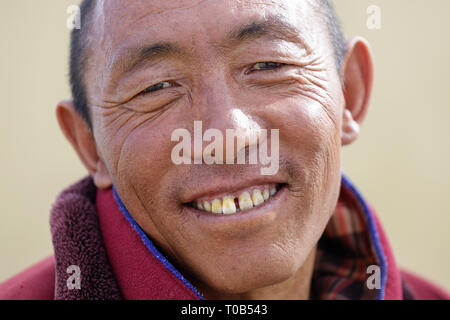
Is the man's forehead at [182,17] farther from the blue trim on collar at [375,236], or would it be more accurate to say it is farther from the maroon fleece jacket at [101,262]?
the blue trim on collar at [375,236]

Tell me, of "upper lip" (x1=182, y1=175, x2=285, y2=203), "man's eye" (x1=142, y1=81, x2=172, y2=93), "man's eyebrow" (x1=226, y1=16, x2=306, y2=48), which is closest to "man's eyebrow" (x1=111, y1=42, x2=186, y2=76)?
"man's eye" (x1=142, y1=81, x2=172, y2=93)

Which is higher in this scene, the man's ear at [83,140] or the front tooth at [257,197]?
the man's ear at [83,140]

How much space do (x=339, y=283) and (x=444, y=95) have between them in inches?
239

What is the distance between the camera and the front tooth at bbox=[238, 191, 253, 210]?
2.07 meters

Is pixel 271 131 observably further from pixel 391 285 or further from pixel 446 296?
pixel 446 296

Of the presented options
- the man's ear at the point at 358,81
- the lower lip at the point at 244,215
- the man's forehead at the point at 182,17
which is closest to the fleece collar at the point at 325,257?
the lower lip at the point at 244,215

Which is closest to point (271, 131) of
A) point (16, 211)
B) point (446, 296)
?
point (446, 296)

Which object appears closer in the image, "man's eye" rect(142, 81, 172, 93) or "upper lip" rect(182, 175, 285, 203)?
"upper lip" rect(182, 175, 285, 203)

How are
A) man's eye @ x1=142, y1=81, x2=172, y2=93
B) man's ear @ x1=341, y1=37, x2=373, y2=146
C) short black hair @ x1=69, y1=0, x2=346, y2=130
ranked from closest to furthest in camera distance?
man's eye @ x1=142, y1=81, x2=172, y2=93, short black hair @ x1=69, y1=0, x2=346, y2=130, man's ear @ x1=341, y1=37, x2=373, y2=146

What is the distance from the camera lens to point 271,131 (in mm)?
2076

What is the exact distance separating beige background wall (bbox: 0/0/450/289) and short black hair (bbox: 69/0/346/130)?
4334 millimetres

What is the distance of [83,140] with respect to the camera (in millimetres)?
2623

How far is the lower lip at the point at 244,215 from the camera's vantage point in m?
2.06

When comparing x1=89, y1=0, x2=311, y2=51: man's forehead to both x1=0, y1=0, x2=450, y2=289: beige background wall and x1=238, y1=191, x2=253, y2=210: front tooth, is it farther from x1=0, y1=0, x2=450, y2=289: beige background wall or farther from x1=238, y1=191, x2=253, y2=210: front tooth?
x1=0, y1=0, x2=450, y2=289: beige background wall
